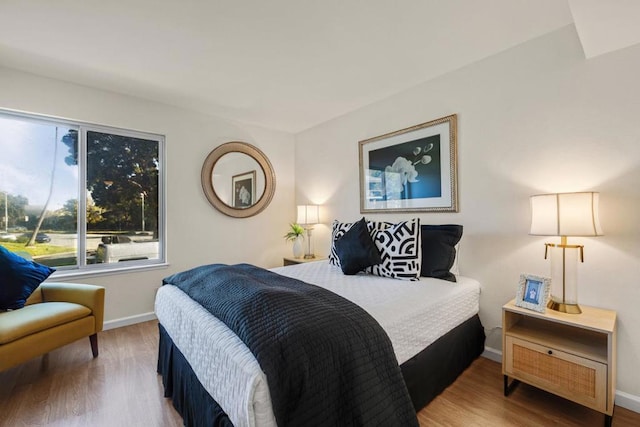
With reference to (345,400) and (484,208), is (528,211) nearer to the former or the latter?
(484,208)

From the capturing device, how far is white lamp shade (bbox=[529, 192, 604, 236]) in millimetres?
1619

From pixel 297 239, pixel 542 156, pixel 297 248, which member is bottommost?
pixel 297 248

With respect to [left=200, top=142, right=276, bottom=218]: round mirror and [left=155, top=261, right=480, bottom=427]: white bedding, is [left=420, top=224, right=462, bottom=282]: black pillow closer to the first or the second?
[left=155, top=261, right=480, bottom=427]: white bedding

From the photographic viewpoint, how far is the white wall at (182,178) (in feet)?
8.77

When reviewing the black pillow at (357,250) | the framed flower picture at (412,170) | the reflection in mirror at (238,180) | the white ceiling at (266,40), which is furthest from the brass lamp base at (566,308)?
the reflection in mirror at (238,180)

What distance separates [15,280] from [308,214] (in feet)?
9.02

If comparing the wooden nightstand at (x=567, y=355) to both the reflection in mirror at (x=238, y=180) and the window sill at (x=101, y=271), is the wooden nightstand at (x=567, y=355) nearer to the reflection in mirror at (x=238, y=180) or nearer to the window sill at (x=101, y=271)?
the reflection in mirror at (x=238, y=180)

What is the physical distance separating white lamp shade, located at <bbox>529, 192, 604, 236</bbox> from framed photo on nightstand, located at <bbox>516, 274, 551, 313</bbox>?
0.32m

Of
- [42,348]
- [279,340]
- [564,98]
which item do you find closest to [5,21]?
[42,348]

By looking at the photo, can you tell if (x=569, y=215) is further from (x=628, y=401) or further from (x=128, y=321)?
(x=128, y=321)

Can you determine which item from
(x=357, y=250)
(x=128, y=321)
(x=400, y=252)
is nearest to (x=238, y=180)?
(x=128, y=321)

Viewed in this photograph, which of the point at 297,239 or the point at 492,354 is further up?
the point at 297,239

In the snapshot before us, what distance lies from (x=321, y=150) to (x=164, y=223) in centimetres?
216

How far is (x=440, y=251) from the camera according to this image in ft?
7.53
